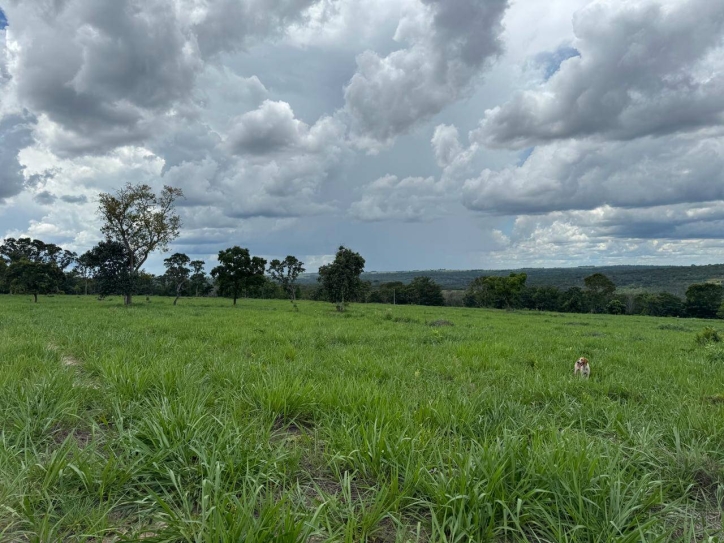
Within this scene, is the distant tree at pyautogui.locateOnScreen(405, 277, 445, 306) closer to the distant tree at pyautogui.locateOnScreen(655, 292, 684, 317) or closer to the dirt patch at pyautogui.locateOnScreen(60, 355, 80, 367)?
the distant tree at pyautogui.locateOnScreen(655, 292, 684, 317)

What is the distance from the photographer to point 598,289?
262 feet

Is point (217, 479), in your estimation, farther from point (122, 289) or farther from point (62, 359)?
point (122, 289)

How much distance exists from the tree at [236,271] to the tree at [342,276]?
1290 centimetres

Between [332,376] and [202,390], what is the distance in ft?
6.59

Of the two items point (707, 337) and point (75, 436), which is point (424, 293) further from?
point (75, 436)

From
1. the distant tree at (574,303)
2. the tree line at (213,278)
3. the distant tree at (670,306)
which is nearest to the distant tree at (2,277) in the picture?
the tree line at (213,278)

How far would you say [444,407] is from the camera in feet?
13.3

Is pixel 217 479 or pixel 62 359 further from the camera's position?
pixel 62 359

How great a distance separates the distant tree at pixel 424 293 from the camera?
91500 millimetres

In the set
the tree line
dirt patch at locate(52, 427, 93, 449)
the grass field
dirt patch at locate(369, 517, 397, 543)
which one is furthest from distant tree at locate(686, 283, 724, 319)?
dirt patch at locate(52, 427, 93, 449)

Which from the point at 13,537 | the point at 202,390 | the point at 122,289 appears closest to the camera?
the point at 13,537

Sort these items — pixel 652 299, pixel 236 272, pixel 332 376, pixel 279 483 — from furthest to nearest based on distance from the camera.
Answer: pixel 652 299
pixel 236 272
pixel 332 376
pixel 279 483

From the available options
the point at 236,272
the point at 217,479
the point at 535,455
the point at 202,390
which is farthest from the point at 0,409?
the point at 236,272

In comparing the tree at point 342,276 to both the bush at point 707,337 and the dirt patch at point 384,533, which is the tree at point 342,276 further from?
the dirt patch at point 384,533
